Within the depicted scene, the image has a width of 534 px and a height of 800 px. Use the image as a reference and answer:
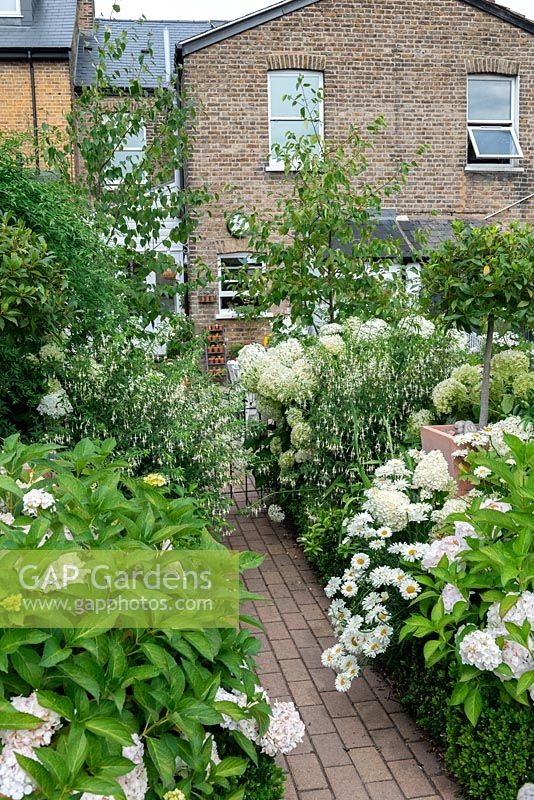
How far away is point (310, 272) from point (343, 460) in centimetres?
283

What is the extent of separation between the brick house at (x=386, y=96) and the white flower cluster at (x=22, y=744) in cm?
1357

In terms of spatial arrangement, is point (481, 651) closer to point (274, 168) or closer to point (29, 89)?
point (274, 168)

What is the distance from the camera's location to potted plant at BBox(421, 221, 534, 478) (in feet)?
15.2

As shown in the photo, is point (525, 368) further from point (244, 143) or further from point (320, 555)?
point (244, 143)

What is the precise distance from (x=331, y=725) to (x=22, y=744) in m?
1.84

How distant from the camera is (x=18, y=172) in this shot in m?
5.18

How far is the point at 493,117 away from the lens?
1630 centimetres

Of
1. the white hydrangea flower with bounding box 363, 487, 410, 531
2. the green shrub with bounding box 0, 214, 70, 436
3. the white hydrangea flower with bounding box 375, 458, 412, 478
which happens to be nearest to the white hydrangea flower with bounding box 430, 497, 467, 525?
the white hydrangea flower with bounding box 363, 487, 410, 531

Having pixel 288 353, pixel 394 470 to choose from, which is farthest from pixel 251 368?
pixel 394 470

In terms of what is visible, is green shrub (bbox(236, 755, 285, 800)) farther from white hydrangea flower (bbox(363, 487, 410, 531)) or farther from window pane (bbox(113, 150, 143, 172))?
window pane (bbox(113, 150, 143, 172))

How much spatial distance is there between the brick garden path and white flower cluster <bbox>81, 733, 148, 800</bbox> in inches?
41.9

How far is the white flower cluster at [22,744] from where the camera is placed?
1.93 metres

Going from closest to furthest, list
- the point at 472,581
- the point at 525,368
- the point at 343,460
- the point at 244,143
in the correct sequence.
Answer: the point at 472,581 < the point at 525,368 < the point at 343,460 < the point at 244,143

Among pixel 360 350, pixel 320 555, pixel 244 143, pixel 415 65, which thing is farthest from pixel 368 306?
pixel 415 65
